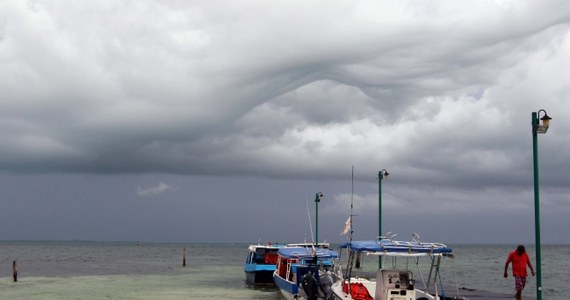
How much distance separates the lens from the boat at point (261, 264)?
4316 cm

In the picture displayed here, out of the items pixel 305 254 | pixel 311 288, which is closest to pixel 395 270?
pixel 311 288

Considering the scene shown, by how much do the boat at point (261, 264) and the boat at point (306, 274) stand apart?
603cm

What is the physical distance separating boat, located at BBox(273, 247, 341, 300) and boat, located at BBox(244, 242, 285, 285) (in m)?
6.03

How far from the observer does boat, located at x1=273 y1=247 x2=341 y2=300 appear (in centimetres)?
2625

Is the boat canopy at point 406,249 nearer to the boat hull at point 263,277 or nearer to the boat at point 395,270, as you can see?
the boat at point 395,270

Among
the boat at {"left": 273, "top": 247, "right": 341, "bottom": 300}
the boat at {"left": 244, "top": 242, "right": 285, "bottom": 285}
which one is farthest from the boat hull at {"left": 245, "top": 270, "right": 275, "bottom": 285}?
the boat at {"left": 273, "top": 247, "right": 341, "bottom": 300}

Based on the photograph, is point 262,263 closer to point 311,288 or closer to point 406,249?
point 311,288

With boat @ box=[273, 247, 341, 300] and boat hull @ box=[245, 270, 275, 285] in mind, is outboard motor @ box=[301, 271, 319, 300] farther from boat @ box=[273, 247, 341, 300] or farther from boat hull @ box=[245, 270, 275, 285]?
boat hull @ box=[245, 270, 275, 285]

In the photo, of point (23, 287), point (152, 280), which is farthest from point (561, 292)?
point (23, 287)

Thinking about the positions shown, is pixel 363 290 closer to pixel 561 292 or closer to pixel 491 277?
pixel 561 292

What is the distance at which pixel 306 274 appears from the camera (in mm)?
28219

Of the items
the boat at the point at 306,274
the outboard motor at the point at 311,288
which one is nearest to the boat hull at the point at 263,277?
the boat at the point at 306,274

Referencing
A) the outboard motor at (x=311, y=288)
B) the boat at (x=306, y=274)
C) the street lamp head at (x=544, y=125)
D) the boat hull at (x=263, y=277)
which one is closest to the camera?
the street lamp head at (x=544, y=125)

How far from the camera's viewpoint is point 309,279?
26.3 meters
